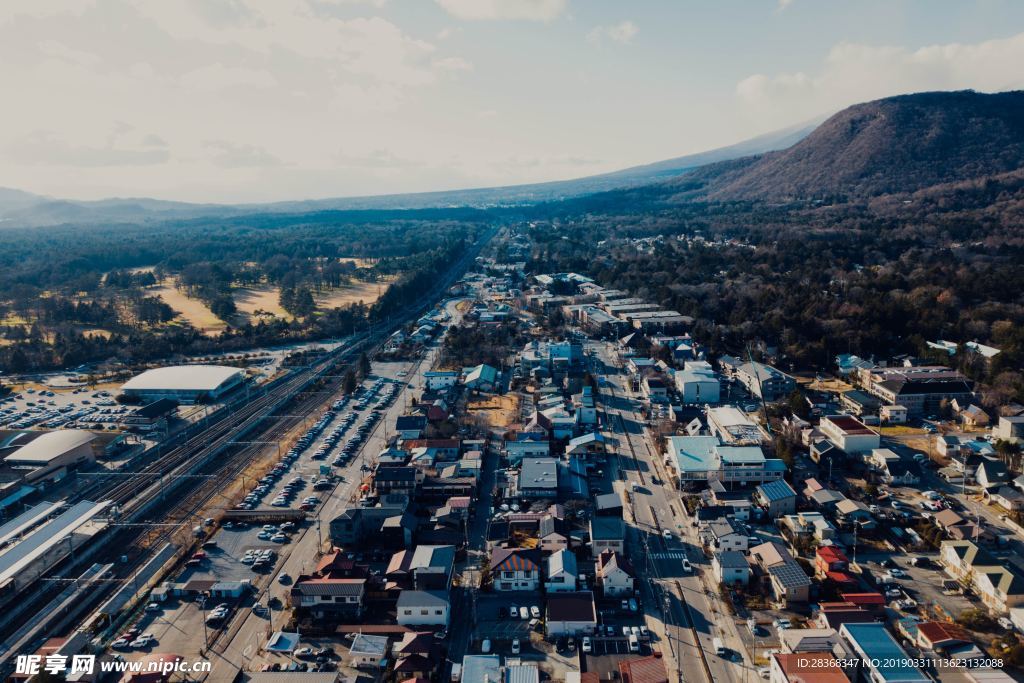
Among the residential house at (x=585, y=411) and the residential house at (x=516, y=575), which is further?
the residential house at (x=585, y=411)

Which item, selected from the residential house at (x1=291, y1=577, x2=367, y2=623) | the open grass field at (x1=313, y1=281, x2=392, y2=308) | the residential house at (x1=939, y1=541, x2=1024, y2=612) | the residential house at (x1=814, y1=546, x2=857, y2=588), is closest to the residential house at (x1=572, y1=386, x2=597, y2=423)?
the residential house at (x1=814, y1=546, x2=857, y2=588)

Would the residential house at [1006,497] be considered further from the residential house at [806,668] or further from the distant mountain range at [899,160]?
the distant mountain range at [899,160]

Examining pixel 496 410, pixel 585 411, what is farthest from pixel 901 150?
pixel 496 410

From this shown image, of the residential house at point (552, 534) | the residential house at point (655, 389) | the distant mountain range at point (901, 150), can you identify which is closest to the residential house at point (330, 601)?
the residential house at point (552, 534)

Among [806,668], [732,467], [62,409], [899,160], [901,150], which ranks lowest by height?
[732,467]

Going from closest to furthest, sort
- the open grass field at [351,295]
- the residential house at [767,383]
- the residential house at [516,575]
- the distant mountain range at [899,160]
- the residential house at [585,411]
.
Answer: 1. the residential house at [516,575]
2. the residential house at [585,411]
3. the residential house at [767,383]
4. the open grass field at [351,295]
5. the distant mountain range at [899,160]

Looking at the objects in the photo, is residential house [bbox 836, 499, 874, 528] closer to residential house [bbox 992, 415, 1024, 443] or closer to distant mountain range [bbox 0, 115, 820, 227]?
residential house [bbox 992, 415, 1024, 443]

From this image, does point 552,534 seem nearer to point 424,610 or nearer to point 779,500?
point 424,610
